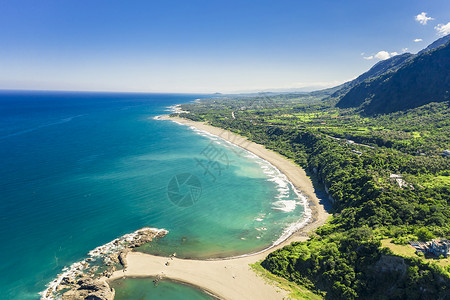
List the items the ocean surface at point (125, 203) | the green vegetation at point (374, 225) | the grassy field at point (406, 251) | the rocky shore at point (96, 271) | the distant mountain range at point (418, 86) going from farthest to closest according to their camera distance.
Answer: the distant mountain range at point (418, 86) < the ocean surface at point (125, 203) < the rocky shore at point (96, 271) < the green vegetation at point (374, 225) < the grassy field at point (406, 251)

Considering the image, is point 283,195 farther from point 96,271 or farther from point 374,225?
point 96,271

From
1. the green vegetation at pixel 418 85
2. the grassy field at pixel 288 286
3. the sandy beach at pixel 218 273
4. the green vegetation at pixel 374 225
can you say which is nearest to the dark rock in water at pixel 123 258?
the sandy beach at pixel 218 273

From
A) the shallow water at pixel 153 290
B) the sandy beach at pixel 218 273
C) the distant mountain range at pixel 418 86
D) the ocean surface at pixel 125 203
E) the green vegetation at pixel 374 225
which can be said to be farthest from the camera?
the distant mountain range at pixel 418 86

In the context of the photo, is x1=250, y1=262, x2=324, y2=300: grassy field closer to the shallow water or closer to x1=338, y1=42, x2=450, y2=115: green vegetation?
the shallow water

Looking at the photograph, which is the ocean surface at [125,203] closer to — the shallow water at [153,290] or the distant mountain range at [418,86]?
the shallow water at [153,290]

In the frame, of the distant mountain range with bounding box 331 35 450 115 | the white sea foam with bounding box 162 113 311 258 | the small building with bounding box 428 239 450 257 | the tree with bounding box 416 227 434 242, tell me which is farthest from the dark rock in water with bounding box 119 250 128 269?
the distant mountain range with bounding box 331 35 450 115

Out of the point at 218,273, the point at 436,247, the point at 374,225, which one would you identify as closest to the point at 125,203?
the point at 218,273
